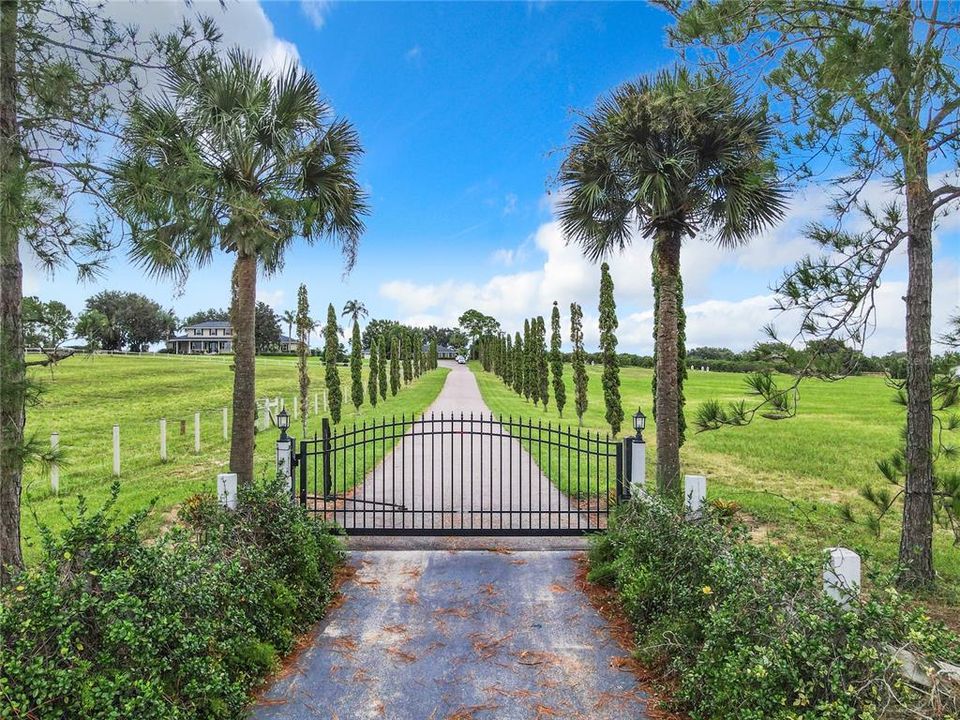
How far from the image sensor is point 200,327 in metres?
87.4

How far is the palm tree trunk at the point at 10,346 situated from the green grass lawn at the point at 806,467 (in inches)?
219

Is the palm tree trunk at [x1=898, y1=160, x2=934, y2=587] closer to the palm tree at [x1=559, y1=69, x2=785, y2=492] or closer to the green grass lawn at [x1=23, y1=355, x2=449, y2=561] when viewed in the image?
the palm tree at [x1=559, y1=69, x2=785, y2=492]

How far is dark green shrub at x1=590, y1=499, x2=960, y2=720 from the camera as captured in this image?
2572mm

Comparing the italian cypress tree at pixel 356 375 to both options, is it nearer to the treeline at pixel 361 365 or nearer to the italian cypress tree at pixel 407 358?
the treeline at pixel 361 365

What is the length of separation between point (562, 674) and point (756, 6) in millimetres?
4713

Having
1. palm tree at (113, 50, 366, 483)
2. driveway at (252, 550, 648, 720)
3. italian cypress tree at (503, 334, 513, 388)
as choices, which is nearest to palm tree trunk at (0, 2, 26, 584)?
palm tree at (113, 50, 366, 483)

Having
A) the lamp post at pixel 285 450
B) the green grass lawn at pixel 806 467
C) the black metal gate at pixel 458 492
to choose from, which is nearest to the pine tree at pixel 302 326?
the black metal gate at pixel 458 492

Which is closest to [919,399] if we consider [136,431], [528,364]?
[136,431]

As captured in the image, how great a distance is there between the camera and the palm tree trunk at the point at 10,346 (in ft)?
11.5

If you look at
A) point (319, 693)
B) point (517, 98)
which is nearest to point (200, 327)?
point (517, 98)

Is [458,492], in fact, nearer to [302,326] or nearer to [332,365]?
[302,326]

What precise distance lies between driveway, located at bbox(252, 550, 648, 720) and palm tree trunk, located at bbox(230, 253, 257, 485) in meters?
2.37

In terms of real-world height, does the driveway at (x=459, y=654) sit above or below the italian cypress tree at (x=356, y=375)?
below

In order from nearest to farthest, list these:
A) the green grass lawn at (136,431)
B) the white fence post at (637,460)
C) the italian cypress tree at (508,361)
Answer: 1. the white fence post at (637,460)
2. the green grass lawn at (136,431)
3. the italian cypress tree at (508,361)
